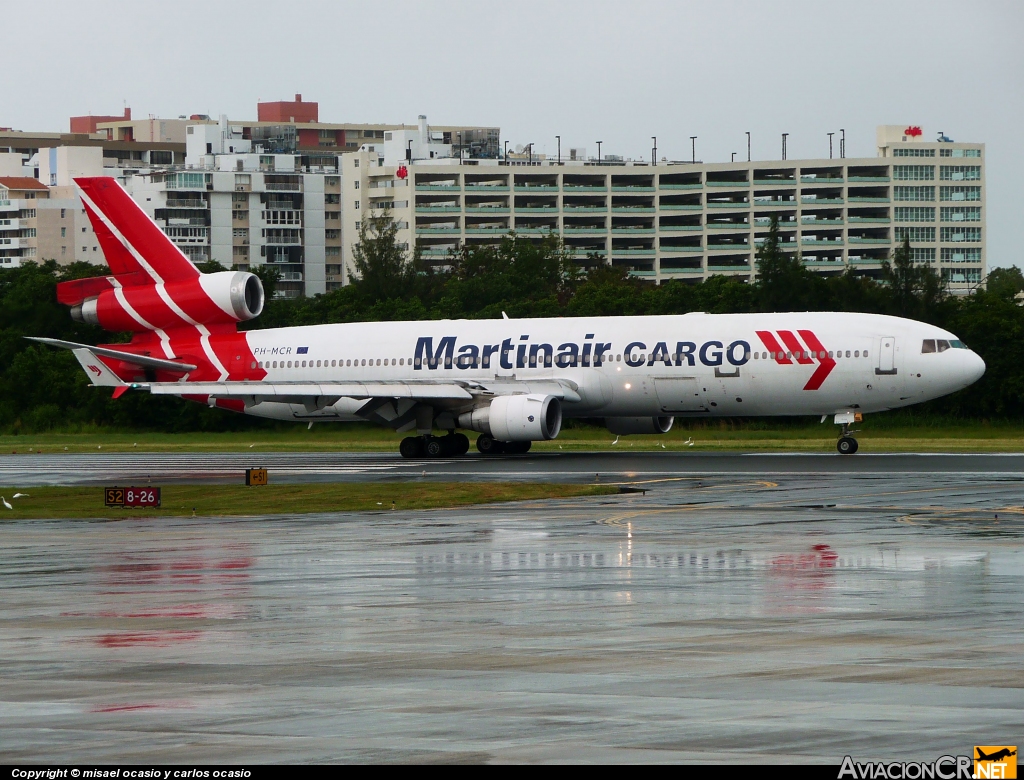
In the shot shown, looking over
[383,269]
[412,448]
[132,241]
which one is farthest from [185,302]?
[383,269]

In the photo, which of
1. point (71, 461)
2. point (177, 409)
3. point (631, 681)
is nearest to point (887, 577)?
point (631, 681)

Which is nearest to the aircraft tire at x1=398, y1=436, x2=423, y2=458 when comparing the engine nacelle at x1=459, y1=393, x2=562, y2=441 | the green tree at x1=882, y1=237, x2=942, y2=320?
Answer: the engine nacelle at x1=459, y1=393, x2=562, y2=441

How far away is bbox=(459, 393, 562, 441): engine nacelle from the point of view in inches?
2047

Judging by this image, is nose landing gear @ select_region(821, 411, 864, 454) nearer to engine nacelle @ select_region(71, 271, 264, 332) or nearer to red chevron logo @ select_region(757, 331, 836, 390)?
red chevron logo @ select_region(757, 331, 836, 390)

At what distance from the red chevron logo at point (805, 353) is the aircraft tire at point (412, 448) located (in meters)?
12.7

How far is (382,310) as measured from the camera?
112 m

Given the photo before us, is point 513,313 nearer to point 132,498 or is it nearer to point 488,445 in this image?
point 488,445

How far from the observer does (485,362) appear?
56250 millimetres

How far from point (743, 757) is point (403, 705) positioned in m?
2.90

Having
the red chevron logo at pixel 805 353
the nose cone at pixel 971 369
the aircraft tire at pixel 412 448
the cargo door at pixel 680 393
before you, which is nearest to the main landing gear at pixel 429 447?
the aircraft tire at pixel 412 448

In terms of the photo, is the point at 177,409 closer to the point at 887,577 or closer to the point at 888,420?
the point at 888,420

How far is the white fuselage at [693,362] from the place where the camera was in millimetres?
51125

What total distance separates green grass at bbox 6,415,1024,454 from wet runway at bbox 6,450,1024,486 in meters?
5.54

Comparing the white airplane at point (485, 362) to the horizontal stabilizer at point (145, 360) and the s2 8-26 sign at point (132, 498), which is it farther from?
the s2 8-26 sign at point (132, 498)
